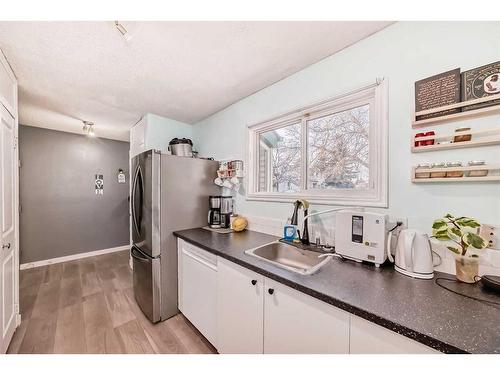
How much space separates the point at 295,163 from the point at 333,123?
1.50 feet

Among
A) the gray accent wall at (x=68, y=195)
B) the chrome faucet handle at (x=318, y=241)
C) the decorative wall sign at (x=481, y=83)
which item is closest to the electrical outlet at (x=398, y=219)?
the chrome faucet handle at (x=318, y=241)

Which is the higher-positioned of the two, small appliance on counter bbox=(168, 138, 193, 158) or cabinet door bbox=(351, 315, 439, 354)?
small appliance on counter bbox=(168, 138, 193, 158)

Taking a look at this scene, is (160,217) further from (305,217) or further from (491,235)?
(491,235)

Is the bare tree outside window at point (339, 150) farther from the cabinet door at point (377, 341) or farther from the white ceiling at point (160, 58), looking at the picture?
the cabinet door at point (377, 341)

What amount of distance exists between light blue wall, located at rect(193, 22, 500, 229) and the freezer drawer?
195cm

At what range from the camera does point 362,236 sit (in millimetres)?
1136

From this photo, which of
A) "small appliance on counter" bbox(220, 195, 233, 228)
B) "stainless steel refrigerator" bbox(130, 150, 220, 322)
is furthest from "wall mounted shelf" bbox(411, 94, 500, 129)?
"stainless steel refrigerator" bbox(130, 150, 220, 322)

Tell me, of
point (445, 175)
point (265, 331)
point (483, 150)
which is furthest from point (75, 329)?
point (483, 150)

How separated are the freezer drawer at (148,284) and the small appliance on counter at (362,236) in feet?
5.17

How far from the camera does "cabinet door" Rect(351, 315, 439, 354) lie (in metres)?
0.63

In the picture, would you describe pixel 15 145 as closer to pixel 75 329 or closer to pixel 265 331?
pixel 75 329

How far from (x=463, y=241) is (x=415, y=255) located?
19cm

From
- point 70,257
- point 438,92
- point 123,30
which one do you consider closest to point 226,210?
point 123,30

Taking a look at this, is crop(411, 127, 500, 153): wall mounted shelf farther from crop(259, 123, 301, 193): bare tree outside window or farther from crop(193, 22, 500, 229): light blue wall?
crop(259, 123, 301, 193): bare tree outside window
